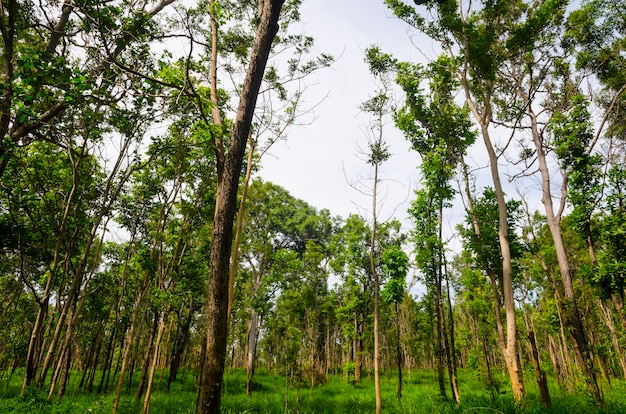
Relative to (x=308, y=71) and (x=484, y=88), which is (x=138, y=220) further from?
(x=484, y=88)

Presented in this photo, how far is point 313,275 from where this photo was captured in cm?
1956

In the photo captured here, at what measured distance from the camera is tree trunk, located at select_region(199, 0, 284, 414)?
3.40 metres

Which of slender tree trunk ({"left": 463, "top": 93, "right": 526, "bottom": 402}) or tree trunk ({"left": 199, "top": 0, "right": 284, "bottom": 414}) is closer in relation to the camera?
tree trunk ({"left": 199, "top": 0, "right": 284, "bottom": 414})

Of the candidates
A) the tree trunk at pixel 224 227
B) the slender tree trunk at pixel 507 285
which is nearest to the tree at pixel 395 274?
the slender tree trunk at pixel 507 285

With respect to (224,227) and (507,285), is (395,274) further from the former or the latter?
(224,227)

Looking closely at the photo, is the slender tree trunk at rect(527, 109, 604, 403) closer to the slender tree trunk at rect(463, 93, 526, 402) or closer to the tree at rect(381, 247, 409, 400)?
the slender tree trunk at rect(463, 93, 526, 402)

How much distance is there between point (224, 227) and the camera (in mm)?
3844

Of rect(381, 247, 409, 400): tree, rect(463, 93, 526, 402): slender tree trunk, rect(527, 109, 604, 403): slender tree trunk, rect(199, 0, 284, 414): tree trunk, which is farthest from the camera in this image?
rect(381, 247, 409, 400): tree

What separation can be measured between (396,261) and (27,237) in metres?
11.3

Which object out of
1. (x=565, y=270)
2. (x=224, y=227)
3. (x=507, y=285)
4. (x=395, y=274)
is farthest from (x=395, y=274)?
(x=224, y=227)

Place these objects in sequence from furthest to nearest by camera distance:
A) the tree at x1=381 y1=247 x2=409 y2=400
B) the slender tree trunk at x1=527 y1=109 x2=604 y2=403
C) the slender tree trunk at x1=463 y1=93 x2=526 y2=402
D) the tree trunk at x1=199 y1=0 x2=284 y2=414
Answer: the tree at x1=381 y1=247 x2=409 y2=400, the slender tree trunk at x1=527 y1=109 x2=604 y2=403, the slender tree trunk at x1=463 y1=93 x2=526 y2=402, the tree trunk at x1=199 y1=0 x2=284 y2=414

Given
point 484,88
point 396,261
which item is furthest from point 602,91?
point 396,261

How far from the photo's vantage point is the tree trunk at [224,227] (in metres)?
3.40

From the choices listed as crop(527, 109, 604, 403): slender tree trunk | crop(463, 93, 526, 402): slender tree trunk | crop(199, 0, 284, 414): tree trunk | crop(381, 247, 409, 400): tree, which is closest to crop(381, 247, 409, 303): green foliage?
crop(381, 247, 409, 400): tree
